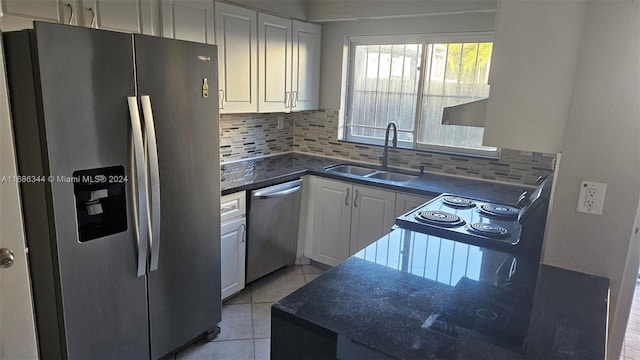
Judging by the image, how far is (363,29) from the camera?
343 cm

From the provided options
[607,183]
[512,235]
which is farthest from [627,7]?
[512,235]

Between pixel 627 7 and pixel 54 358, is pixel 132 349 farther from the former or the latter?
pixel 627 7

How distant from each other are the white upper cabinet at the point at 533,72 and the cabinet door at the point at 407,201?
1.19 metres

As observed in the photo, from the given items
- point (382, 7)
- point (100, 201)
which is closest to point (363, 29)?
point (382, 7)

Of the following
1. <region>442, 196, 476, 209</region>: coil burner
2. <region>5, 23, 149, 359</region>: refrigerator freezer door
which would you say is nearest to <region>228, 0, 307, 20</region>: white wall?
<region>5, 23, 149, 359</region>: refrigerator freezer door

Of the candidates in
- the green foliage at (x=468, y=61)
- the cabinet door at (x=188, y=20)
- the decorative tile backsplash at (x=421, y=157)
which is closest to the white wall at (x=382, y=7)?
the green foliage at (x=468, y=61)

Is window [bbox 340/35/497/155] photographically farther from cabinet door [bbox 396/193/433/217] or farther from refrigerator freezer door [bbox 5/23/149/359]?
refrigerator freezer door [bbox 5/23/149/359]

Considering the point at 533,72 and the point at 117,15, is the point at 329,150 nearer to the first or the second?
the point at 117,15

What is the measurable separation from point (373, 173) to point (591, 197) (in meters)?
1.95

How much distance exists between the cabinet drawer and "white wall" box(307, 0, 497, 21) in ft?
5.38

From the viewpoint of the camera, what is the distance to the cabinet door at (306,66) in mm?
3377

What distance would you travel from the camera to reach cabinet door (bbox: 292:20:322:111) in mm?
3377

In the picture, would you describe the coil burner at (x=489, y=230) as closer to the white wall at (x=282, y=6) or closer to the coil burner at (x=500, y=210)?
the coil burner at (x=500, y=210)

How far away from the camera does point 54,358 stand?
6.06 feet
